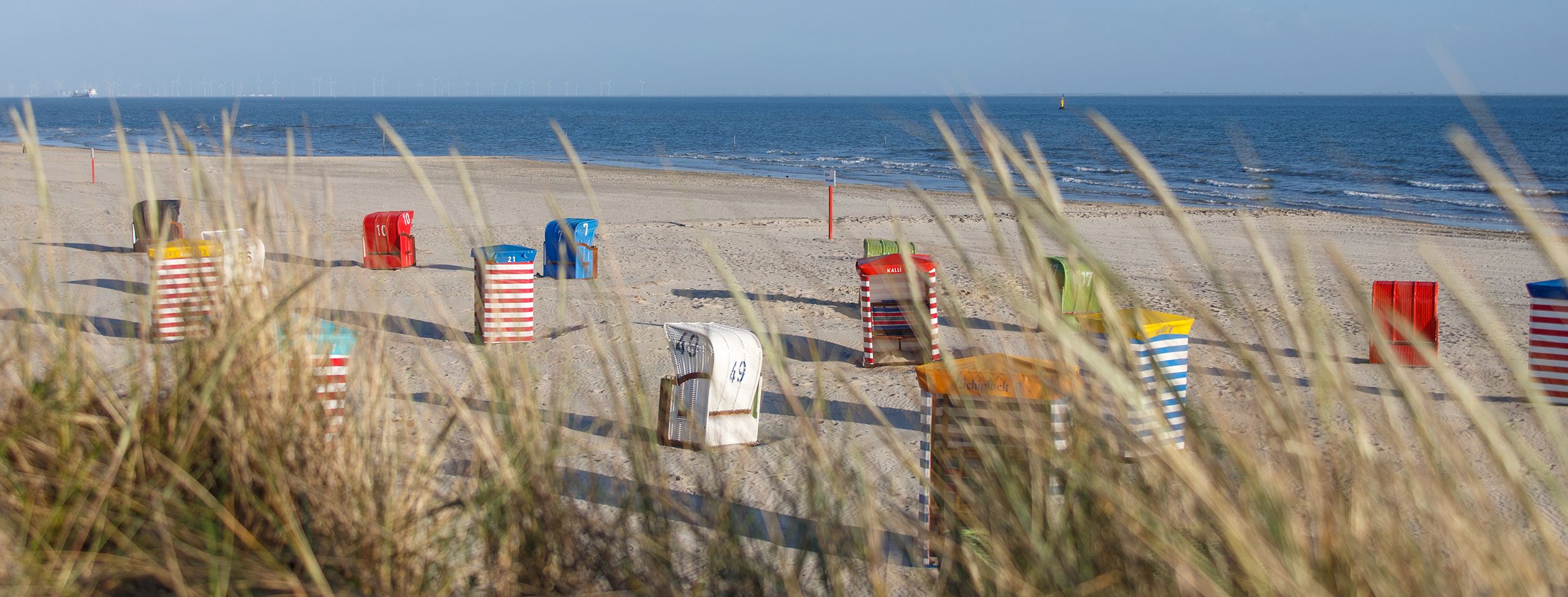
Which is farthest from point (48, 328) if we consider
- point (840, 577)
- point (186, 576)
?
point (840, 577)

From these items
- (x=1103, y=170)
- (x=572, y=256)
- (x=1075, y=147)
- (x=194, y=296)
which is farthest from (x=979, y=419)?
(x=1075, y=147)

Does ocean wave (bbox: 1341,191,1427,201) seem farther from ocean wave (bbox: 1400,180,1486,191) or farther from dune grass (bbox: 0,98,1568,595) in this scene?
dune grass (bbox: 0,98,1568,595)

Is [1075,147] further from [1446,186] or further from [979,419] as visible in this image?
[979,419]

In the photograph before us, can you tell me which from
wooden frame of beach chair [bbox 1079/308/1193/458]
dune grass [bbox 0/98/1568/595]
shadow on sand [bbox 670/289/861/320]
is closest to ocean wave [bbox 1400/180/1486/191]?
shadow on sand [bbox 670/289/861/320]

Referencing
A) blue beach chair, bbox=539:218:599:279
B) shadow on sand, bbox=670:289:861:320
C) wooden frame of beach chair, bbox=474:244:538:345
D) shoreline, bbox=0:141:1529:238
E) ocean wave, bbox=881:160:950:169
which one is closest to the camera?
wooden frame of beach chair, bbox=474:244:538:345

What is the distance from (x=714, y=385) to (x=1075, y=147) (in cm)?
4753

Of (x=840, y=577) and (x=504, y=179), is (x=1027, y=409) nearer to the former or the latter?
(x=840, y=577)

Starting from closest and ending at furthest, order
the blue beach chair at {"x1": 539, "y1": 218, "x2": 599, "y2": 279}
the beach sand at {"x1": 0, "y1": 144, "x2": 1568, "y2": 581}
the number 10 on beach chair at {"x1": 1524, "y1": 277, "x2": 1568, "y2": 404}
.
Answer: the beach sand at {"x1": 0, "y1": 144, "x2": 1568, "y2": 581}
the number 10 on beach chair at {"x1": 1524, "y1": 277, "x2": 1568, "y2": 404}
the blue beach chair at {"x1": 539, "y1": 218, "x2": 599, "y2": 279}

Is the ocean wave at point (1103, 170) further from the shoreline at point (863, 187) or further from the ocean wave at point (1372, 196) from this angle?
the shoreline at point (863, 187)

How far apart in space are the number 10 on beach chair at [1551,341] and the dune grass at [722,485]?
547cm

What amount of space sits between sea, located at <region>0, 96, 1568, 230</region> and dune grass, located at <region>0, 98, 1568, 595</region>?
228mm

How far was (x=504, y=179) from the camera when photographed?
3008 cm

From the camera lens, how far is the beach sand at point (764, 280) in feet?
9.94

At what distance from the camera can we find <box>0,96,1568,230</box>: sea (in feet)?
14.0
